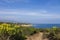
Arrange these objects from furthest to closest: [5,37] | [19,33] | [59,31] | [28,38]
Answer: [59,31]
[28,38]
[19,33]
[5,37]

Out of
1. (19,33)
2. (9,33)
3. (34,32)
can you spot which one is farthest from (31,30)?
(9,33)

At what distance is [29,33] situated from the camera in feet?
78.5

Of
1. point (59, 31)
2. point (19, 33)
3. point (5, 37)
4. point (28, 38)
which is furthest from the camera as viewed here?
point (59, 31)

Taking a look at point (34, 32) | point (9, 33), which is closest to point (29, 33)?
point (34, 32)

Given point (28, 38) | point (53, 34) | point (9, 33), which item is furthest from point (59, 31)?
point (9, 33)

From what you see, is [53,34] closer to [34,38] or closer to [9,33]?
[34,38]

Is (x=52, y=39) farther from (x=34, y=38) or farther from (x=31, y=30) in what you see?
(x=31, y=30)

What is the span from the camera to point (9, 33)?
749 inches

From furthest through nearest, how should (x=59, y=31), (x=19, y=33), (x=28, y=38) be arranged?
1. (x=59, y=31)
2. (x=28, y=38)
3. (x=19, y=33)

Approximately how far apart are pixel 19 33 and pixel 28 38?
1696 millimetres

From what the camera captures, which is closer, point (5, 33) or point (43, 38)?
point (5, 33)

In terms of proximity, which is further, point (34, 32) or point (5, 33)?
point (34, 32)

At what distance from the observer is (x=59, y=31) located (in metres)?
23.8

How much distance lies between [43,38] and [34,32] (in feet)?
8.44
